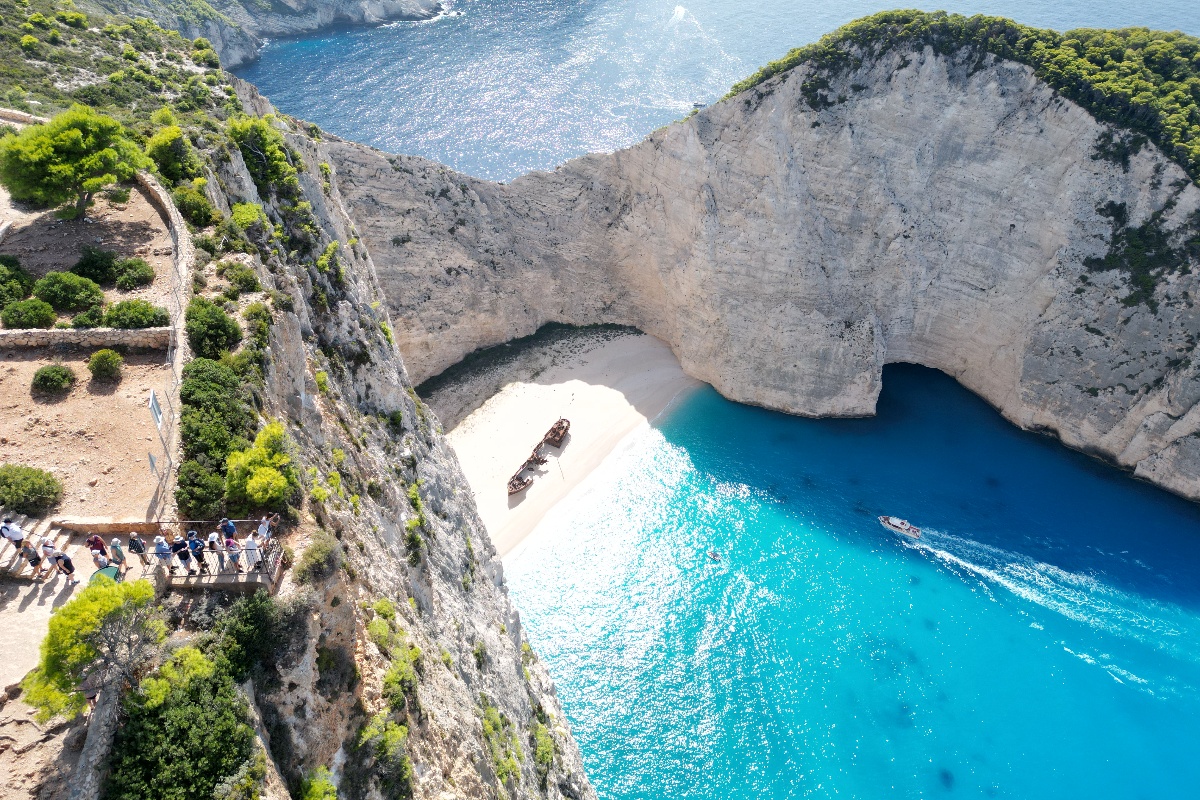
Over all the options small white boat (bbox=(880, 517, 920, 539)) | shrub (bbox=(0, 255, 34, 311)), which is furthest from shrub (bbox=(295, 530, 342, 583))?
small white boat (bbox=(880, 517, 920, 539))

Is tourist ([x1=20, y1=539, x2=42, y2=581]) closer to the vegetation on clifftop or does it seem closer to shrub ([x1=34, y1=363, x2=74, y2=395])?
shrub ([x1=34, y1=363, x2=74, y2=395])

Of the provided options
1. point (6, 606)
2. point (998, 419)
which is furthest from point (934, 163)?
point (6, 606)

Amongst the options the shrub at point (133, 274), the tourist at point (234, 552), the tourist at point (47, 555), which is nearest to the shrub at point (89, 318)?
the shrub at point (133, 274)

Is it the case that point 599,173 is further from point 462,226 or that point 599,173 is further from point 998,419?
point 998,419

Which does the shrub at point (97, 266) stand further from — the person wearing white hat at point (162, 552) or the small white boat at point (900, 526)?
the small white boat at point (900, 526)

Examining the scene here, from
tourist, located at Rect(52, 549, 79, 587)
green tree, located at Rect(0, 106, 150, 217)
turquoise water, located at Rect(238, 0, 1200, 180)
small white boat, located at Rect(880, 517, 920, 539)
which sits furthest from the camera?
turquoise water, located at Rect(238, 0, 1200, 180)
